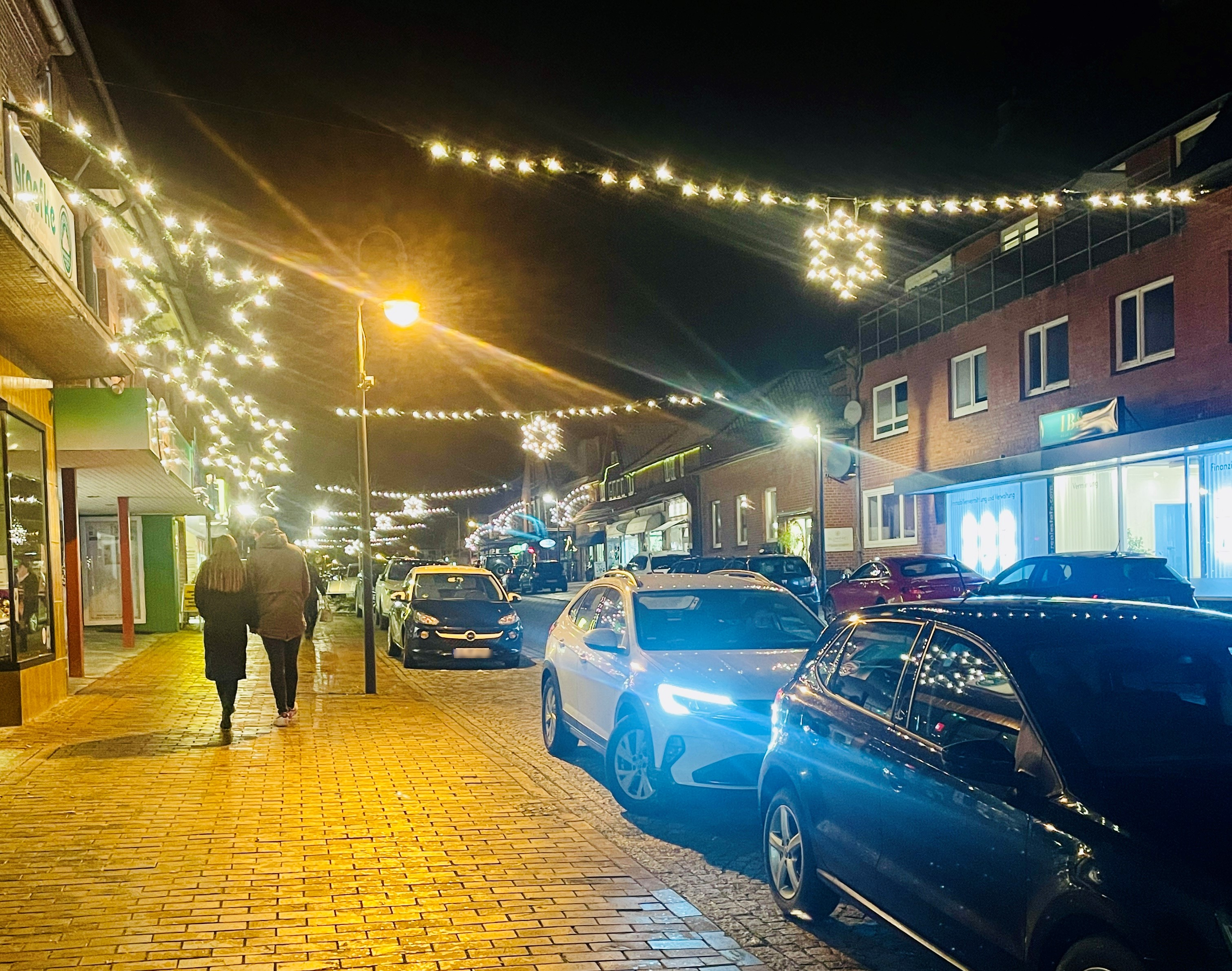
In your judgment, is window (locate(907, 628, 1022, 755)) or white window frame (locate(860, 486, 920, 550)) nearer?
window (locate(907, 628, 1022, 755))

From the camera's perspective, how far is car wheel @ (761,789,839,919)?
506 centimetres

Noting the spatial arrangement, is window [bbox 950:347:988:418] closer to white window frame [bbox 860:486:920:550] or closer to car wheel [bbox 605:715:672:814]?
white window frame [bbox 860:486:920:550]

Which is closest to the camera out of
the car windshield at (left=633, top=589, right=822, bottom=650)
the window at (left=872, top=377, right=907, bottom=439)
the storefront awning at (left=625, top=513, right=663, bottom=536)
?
the car windshield at (left=633, top=589, right=822, bottom=650)

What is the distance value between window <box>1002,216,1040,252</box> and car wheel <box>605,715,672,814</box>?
20398 millimetres

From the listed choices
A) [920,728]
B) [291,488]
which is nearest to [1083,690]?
[920,728]

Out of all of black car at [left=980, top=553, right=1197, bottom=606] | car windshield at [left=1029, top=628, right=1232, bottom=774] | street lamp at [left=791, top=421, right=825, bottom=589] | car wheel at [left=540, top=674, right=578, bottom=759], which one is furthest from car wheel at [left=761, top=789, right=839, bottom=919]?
street lamp at [left=791, top=421, right=825, bottom=589]

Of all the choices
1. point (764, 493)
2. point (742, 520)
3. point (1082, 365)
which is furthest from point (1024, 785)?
point (742, 520)

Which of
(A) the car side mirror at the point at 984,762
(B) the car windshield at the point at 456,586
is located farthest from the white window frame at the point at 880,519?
(A) the car side mirror at the point at 984,762

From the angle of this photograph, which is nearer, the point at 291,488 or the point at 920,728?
the point at 920,728

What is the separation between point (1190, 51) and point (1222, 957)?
24.7 meters

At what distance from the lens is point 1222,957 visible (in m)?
2.91

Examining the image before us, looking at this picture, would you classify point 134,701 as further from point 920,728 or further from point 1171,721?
point 1171,721

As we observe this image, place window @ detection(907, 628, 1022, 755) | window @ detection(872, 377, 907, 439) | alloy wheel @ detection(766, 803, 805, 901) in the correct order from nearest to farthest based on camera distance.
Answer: window @ detection(907, 628, 1022, 755) → alloy wheel @ detection(766, 803, 805, 901) → window @ detection(872, 377, 907, 439)

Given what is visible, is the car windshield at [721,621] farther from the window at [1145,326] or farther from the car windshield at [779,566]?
the car windshield at [779,566]
